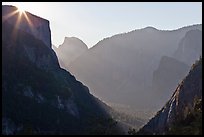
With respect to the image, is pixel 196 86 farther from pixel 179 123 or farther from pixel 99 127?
pixel 179 123

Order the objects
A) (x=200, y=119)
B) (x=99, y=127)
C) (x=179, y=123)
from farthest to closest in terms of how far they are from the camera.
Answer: (x=99, y=127), (x=179, y=123), (x=200, y=119)

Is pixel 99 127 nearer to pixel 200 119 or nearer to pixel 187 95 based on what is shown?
pixel 187 95

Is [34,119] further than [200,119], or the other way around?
[34,119]

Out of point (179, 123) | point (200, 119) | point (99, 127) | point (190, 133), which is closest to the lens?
point (190, 133)

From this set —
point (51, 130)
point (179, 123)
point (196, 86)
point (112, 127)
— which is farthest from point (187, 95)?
point (179, 123)

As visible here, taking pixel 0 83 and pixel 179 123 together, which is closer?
pixel 179 123

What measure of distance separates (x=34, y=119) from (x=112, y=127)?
3519cm

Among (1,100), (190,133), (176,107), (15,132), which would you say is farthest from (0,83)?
(190,133)

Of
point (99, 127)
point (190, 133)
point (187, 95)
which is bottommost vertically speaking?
point (190, 133)

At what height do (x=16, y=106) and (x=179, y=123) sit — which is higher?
(x=16, y=106)

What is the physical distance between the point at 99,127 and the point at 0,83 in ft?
148

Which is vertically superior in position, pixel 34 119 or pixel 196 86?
pixel 196 86

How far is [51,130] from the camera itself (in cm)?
19875

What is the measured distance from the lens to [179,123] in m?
103
